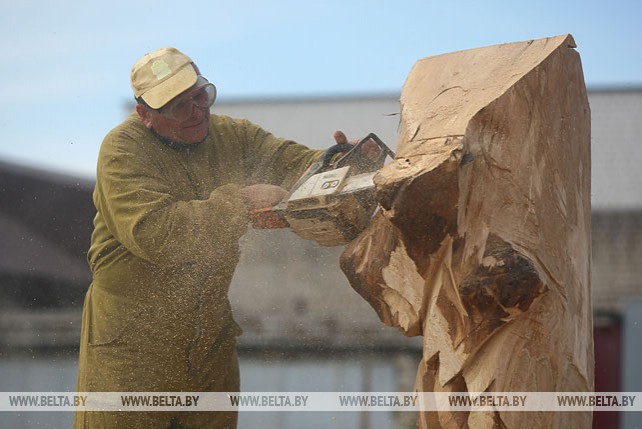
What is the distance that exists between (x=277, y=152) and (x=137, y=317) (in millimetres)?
698

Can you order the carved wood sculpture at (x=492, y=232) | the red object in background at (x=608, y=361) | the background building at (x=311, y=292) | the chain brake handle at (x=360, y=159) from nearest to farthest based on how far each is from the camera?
the carved wood sculpture at (x=492, y=232)
the chain brake handle at (x=360, y=159)
the red object in background at (x=608, y=361)
the background building at (x=311, y=292)

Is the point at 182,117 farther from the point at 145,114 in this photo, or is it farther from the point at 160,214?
the point at 160,214

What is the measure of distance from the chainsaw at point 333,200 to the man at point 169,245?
88 millimetres

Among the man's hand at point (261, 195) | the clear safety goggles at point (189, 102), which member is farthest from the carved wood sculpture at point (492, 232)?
the clear safety goggles at point (189, 102)

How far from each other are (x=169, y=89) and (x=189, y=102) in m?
0.08

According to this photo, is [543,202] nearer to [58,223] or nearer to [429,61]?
[429,61]

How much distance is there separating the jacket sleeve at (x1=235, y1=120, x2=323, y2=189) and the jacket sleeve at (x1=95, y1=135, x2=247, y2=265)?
0.64 feet

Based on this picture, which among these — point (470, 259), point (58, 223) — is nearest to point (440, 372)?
point (470, 259)

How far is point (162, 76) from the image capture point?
306cm

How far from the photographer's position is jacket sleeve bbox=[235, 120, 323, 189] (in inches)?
122

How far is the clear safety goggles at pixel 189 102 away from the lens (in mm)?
3051

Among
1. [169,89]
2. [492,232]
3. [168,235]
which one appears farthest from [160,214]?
[492,232]

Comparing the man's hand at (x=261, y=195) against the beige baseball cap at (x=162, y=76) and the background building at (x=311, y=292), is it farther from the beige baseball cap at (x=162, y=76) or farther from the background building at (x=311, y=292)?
the beige baseball cap at (x=162, y=76)

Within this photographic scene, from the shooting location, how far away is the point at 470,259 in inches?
89.7
